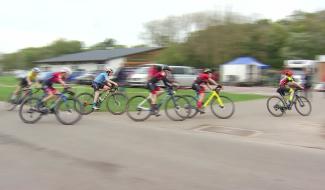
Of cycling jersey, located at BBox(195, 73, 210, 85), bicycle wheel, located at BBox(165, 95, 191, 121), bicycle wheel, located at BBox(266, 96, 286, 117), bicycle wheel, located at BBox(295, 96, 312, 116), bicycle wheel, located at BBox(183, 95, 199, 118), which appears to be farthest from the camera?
bicycle wheel, located at BBox(295, 96, 312, 116)

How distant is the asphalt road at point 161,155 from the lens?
583cm

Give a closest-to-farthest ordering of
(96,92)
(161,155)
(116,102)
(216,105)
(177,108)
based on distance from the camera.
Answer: (161,155)
(177,108)
(216,105)
(96,92)
(116,102)

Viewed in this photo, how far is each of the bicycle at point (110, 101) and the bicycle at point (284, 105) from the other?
180 inches

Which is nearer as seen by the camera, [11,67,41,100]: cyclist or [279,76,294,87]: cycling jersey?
[279,76,294,87]: cycling jersey

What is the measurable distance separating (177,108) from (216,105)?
1.37 meters

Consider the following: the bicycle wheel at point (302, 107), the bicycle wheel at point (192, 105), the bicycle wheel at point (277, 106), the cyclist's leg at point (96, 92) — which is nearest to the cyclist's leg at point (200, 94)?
the bicycle wheel at point (192, 105)

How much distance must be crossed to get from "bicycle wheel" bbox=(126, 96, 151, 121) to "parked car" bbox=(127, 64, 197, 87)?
1509cm

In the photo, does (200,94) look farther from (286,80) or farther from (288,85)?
(288,85)

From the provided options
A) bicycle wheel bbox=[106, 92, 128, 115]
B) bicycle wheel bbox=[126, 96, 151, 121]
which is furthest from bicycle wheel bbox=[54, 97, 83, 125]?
bicycle wheel bbox=[106, 92, 128, 115]

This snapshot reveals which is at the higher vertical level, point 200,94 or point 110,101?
point 200,94

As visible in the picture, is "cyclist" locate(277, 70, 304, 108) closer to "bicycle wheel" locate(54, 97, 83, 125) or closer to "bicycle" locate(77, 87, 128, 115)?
A: "bicycle" locate(77, 87, 128, 115)

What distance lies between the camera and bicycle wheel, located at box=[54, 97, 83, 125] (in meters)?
11.4

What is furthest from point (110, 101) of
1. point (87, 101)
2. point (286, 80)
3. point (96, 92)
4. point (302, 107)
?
point (302, 107)

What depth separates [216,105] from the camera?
13109 mm
